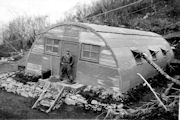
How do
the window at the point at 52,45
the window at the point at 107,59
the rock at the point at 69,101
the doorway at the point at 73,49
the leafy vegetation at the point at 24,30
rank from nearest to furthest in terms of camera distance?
the rock at the point at 69,101
the window at the point at 107,59
the doorway at the point at 73,49
the window at the point at 52,45
the leafy vegetation at the point at 24,30

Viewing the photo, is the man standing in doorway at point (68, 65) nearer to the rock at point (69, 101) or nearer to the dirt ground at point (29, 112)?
the rock at point (69, 101)

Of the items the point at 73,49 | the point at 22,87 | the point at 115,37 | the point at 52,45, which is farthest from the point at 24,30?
the point at 115,37

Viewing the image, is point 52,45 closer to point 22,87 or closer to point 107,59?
point 22,87

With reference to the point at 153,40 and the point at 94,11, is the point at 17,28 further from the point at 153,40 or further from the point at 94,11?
the point at 153,40

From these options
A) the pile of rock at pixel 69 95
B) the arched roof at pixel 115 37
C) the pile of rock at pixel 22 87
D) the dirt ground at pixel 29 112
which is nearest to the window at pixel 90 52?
the arched roof at pixel 115 37

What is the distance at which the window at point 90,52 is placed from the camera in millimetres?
12555

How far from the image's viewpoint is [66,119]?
10.6 metres

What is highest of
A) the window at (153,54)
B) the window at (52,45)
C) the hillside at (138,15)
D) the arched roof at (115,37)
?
the hillside at (138,15)

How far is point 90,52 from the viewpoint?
503 inches

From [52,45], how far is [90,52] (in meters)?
2.92

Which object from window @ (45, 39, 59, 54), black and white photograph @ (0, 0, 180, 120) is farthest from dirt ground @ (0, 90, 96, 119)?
window @ (45, 39, 59, 54)

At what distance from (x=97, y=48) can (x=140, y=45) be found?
4066 mm

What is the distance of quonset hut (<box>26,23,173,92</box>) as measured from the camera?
1205cm

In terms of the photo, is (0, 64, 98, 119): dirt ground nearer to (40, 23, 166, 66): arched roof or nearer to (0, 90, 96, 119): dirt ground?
(0, 90, 96, 119): dirt ground
